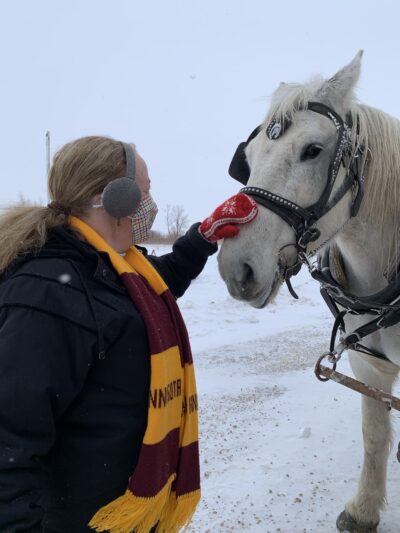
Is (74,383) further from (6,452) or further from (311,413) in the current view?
(311,413)

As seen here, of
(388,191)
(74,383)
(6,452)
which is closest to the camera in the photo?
(6,452)

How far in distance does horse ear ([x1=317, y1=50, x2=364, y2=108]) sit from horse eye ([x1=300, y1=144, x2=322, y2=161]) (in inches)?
11.2

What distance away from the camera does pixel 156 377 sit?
1352 millimetres

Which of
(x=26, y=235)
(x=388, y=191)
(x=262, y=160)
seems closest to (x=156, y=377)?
(x=26, y=235)

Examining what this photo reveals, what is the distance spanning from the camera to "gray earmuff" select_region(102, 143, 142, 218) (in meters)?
1.37

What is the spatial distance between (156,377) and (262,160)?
100 centimetres

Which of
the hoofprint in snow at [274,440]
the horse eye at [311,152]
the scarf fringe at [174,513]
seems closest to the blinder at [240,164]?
the horse eye at [311,152]

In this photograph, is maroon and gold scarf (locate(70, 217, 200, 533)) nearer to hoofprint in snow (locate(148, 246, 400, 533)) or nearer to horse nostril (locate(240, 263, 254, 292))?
horse nostril (locate(240, 263, 254, 292))

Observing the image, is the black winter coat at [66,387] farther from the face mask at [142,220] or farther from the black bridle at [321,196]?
the black bridle at [321,196]

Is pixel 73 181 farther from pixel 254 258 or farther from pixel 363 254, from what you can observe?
pixel 363 254

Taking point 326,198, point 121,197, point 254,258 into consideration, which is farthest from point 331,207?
point 121,197

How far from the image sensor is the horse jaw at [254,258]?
168cm

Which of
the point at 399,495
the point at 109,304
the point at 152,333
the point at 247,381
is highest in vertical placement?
the point at 109,304

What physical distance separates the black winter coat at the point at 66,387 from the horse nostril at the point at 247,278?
48 centimetres
